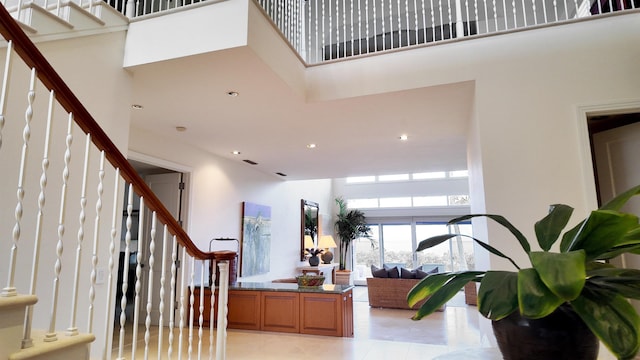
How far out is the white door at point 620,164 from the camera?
3.30 metres

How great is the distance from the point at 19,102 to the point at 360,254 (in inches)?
→ 422

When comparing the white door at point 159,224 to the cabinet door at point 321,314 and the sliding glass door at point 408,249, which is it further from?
the sliding glass door at point 408,249

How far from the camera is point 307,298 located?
5195 millimetres

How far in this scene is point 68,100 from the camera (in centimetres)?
175

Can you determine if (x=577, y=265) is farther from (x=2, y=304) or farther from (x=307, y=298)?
(x=307, y=298)

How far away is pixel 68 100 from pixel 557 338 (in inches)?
82.3

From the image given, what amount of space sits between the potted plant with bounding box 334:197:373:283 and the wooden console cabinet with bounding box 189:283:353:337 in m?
6.32

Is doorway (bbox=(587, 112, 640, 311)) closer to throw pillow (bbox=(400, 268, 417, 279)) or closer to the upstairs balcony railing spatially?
the upstairs balcony railing

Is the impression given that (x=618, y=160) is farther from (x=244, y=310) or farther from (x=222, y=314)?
(x=244, y=310)

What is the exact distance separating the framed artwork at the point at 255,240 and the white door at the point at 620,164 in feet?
17.7

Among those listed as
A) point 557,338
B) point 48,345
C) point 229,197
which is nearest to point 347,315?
point 229,197

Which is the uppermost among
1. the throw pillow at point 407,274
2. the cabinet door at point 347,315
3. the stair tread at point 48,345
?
the stair tread at point 48,345

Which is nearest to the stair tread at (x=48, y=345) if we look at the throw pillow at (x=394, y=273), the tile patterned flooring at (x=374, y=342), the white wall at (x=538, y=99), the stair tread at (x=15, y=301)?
the stair tread at (x=15, y=301)

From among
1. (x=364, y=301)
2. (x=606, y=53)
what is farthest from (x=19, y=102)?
(x=364, y=301)
